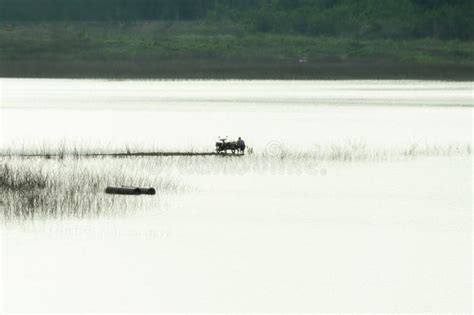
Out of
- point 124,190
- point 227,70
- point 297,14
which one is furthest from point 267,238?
point 297,14

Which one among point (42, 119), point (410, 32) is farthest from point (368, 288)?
point (410, 32)

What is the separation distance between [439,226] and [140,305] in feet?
25.7

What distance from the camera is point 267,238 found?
23.2 m

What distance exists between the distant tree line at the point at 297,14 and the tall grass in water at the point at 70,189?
93.1m

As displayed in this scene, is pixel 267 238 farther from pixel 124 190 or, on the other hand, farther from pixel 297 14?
pixel 297 14

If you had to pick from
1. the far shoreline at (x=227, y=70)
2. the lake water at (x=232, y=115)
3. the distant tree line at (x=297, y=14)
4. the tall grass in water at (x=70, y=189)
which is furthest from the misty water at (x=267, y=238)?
the distant tree line at (x=297, y=14)

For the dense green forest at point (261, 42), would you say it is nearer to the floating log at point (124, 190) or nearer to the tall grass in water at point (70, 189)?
the tall grass in water at point (70, 189)

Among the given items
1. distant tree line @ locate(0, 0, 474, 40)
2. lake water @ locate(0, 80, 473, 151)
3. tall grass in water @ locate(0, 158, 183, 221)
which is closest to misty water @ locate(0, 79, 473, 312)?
tall grass in water @ locate(0, 158, 183, 221)

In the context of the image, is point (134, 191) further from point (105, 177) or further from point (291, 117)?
point (291, 117)

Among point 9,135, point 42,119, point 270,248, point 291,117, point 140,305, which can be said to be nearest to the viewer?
point 140,305

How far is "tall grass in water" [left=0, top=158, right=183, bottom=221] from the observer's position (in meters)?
25.0

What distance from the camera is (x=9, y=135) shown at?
46750mm

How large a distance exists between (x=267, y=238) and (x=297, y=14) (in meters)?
108

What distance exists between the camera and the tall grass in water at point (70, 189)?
82.1ft
